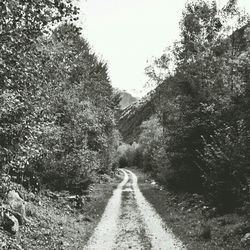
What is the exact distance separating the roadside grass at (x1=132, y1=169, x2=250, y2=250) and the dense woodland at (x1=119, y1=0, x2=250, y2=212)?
37.1 inches

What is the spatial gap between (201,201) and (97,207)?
750 cm

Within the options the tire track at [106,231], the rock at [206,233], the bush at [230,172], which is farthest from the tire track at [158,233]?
the bush at [230,172]

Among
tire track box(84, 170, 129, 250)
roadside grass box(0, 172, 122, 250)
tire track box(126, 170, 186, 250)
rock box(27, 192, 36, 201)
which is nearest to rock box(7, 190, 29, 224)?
roadside grass box(0, 172, 122, 250)

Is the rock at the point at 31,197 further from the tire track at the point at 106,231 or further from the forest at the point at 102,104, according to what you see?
the tire track at the point at 106,231

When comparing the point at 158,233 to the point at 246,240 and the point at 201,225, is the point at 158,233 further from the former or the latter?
the point at 246,240

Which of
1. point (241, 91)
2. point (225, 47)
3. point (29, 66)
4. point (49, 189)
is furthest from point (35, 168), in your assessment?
point (225, 47)

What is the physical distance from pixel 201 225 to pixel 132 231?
133 inches

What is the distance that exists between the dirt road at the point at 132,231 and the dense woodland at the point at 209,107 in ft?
12.0

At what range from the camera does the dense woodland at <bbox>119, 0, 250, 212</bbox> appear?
64.6ft

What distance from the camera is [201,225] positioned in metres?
18.2

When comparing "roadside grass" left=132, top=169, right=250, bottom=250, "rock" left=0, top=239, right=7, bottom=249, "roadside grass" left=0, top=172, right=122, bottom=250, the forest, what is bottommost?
"roadside grass" left=132, top=169, right=250, bottom=250

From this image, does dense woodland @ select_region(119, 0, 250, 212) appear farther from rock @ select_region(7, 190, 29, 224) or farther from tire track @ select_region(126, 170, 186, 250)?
rock @ select_region(7, 190, 29, 224)

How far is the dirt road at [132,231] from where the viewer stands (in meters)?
15.5

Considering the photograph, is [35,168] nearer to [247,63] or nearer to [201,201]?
[201,201]
